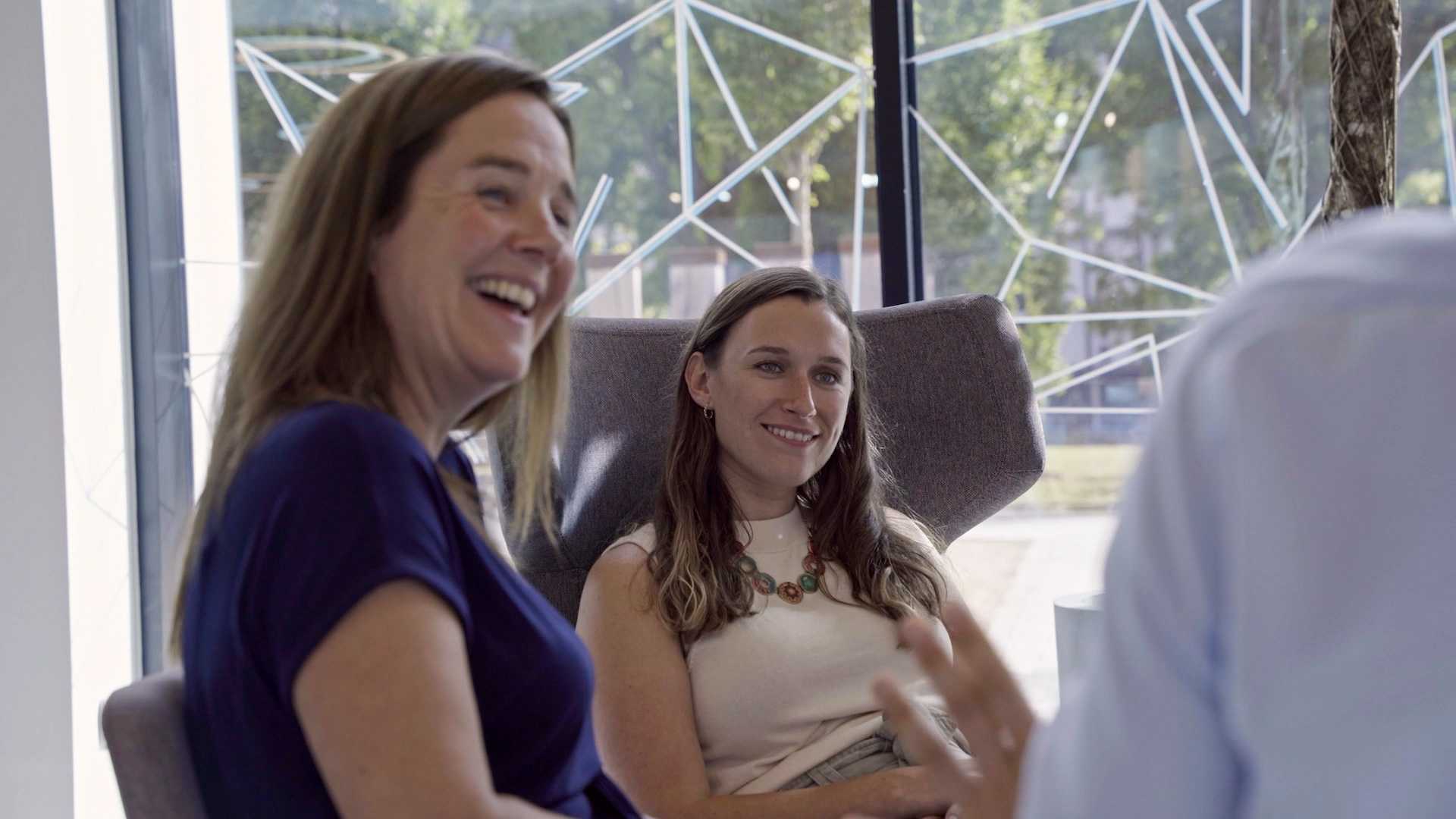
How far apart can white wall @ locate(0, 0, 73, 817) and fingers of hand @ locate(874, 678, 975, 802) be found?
102 inches

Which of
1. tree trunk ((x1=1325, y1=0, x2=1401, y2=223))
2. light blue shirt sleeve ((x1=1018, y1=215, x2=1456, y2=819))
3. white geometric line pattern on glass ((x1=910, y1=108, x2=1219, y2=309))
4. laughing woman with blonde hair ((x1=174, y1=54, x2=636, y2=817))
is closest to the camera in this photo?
light blue shirt sleeve ((x1=1018, y1=215, x2=1456, y2=819))

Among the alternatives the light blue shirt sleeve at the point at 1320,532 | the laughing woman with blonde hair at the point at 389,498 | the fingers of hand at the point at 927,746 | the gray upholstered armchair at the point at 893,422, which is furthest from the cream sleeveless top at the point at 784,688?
the light blue shirt sleeve at the point at 1320,532

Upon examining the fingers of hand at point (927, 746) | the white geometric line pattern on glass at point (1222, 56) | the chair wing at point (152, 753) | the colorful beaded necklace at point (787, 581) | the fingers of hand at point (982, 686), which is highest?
the white geometric line pattern on glass at point (1222, 56)

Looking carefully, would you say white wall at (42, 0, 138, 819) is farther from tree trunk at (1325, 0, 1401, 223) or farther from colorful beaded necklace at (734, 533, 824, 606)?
tree trunk at (1325, 0, 1401, 223)

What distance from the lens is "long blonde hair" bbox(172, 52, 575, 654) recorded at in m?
0.97

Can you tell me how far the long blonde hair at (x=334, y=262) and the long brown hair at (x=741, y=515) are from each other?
2.58ft

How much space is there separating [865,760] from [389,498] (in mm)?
1009

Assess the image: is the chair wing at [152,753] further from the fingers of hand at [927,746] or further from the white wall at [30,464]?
the white wall at [30,464]

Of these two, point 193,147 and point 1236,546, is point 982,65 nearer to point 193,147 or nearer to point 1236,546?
point 193,147

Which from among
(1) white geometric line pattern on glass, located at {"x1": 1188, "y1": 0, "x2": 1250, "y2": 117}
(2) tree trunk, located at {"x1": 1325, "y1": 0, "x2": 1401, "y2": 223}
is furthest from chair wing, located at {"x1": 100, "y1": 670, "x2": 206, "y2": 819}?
(1) white geometric line pattern on glass, located at {"x1": 1188, "y1": 0, "x2": 1250, "y2": 117}

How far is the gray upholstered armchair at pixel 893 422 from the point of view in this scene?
199cm

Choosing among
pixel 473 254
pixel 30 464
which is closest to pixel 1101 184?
pixel 473 254

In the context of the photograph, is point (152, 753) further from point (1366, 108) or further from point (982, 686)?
point (1366, 108)

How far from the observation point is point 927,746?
71 cm
